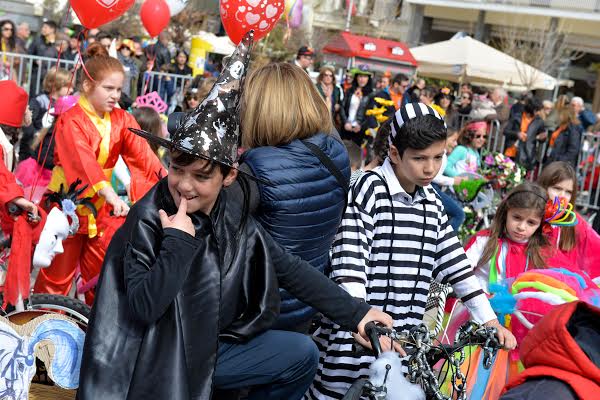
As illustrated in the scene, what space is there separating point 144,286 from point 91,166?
8.09ft

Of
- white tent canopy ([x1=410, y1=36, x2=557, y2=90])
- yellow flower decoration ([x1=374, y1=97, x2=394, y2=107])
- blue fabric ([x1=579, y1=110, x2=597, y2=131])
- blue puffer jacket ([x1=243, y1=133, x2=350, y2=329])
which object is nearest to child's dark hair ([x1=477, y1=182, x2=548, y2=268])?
blue puffer jacket ([x1=243, y1=133, x2=350, y2=329])

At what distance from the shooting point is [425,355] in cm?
296

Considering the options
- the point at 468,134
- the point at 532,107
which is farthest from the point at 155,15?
the point at 532,107

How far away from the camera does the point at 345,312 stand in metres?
3.38

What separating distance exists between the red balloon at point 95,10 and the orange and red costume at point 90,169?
547mm

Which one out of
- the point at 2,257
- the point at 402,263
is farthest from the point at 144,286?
the point at 2,257

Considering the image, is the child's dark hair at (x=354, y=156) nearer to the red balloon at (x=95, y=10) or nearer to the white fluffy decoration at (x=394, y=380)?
the red balloon at (x=95, y=10)

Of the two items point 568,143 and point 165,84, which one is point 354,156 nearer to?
point 165,84

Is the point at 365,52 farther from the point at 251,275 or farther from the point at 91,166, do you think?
the point at 251,275

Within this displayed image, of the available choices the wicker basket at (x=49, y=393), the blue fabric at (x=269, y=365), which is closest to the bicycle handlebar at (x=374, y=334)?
the blue fabric at (x=269, y=365)

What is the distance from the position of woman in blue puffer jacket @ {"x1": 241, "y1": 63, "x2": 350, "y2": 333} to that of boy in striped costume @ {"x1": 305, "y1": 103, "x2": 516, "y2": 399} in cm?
18

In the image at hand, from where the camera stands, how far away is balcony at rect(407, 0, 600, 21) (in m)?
37.7

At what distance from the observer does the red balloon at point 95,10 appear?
5.55 metres

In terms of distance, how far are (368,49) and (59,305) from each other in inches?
717
